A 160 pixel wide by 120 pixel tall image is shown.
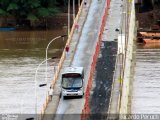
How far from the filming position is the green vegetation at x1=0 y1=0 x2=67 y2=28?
142 m

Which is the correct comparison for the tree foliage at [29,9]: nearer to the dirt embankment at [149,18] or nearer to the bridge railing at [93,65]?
the dirt embankment at [149,18]

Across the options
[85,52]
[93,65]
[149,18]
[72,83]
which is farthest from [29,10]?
[72,83]

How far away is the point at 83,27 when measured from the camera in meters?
105

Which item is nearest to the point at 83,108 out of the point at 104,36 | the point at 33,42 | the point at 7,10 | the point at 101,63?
the point at 101,63

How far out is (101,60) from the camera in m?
87.7

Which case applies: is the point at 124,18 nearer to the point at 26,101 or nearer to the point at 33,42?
the point at 33,42

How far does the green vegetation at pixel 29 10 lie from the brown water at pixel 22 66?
3331 millimetres

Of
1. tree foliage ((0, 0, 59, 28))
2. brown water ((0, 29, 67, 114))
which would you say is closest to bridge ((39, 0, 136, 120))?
brown water ((0, 29, 67, 114))

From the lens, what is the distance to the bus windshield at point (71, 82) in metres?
74.1

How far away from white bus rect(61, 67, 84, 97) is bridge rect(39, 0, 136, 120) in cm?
75

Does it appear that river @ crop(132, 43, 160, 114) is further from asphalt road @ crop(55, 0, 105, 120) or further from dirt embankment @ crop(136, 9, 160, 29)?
dirt embankment @ crop(136, 9, 160, 29)

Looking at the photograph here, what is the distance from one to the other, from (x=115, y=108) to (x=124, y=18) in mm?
41223

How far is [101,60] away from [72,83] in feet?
45.0

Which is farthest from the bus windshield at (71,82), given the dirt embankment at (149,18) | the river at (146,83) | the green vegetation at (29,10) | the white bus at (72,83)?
the dirt embankment at (149,18)
